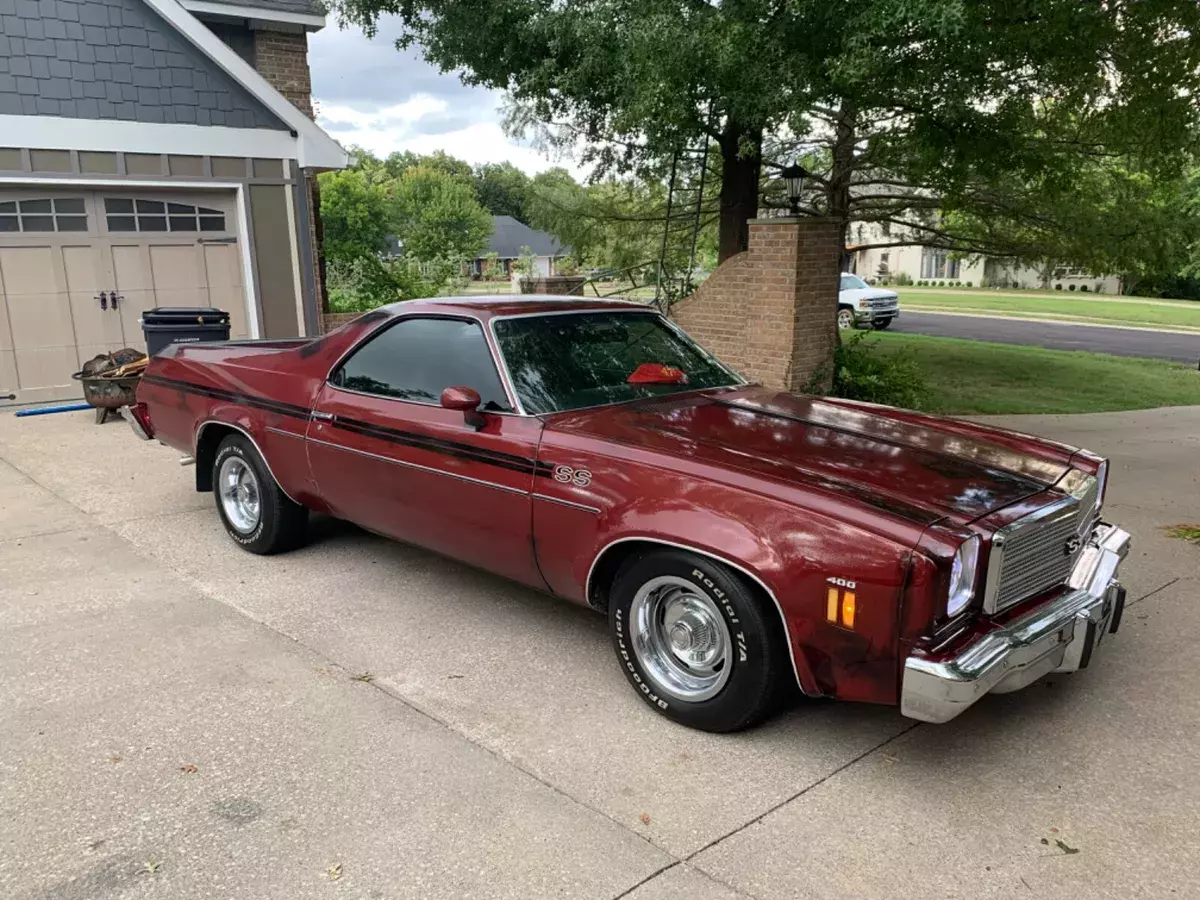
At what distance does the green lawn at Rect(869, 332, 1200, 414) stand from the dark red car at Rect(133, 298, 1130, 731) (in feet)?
25.4

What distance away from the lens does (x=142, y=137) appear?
1080 centimetres

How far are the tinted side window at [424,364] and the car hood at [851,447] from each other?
1.64 feet

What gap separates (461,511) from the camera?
4180mm

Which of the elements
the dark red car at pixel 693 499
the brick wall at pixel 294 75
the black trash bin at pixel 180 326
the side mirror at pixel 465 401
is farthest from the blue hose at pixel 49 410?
the side mirror at pixel 465 401

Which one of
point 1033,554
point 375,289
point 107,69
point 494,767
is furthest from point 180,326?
point 1033,554

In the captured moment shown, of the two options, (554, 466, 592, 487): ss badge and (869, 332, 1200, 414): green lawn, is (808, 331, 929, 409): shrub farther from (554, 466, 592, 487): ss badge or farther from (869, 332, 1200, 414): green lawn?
(554, 466, 592, 487): ss badge

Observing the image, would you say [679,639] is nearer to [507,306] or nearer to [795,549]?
[795,549]

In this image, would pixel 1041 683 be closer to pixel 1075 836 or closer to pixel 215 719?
pixel 1075 836

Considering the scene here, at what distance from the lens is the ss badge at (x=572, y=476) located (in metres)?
3.67

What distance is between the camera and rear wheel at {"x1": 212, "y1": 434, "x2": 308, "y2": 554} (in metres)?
5.32

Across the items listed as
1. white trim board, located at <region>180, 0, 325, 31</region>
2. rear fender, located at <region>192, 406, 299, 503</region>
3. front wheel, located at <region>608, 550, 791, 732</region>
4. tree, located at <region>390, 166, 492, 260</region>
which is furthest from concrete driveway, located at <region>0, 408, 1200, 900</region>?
tree, located at <region>390, 166, 492, 260</region>

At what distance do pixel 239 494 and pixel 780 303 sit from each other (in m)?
5.76

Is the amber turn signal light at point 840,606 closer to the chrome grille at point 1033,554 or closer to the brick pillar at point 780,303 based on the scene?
the chrome grille at point 1033,554

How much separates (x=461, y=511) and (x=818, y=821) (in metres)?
2.03
